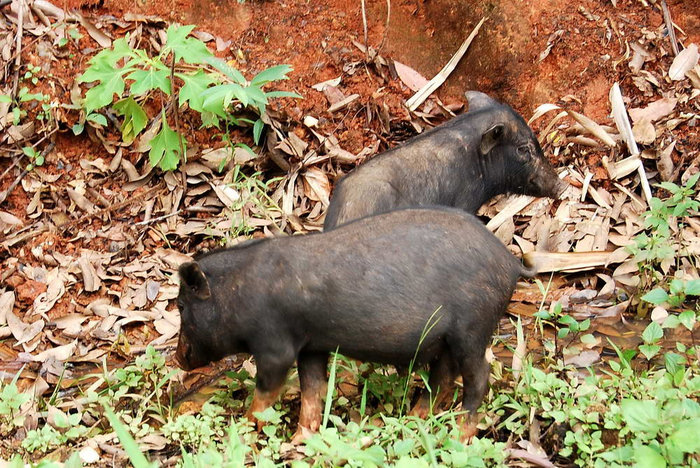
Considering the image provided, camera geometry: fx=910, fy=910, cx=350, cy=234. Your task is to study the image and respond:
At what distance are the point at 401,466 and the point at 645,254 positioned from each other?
3.66m

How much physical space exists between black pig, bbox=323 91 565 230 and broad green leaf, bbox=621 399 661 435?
8.61ft

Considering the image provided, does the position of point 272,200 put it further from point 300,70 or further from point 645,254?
point 645,254

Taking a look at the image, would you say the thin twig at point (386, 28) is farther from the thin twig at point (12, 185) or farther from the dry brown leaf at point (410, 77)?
the thin twig at point (12, 185)

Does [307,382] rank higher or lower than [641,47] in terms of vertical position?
lower

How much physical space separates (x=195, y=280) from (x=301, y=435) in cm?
114

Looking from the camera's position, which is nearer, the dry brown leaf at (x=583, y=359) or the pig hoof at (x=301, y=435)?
the pig hoof at (x=301, y=435)

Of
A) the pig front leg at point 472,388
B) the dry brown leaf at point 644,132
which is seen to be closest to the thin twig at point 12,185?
the pig front leg at point 472,388

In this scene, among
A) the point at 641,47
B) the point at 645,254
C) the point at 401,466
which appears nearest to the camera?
the point at 401,466

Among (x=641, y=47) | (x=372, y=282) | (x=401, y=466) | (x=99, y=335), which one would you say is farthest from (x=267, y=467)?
(x=641, y=47)

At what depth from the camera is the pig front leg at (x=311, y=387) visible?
5645mm

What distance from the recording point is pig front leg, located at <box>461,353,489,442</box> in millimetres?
5383

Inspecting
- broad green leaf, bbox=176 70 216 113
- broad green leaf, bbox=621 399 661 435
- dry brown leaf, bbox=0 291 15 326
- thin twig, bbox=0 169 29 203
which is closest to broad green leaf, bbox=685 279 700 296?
broad green leaf, bbox=621 399 661 435

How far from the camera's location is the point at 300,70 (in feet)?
28.8

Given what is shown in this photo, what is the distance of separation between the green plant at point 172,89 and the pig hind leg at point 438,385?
2403 mm
